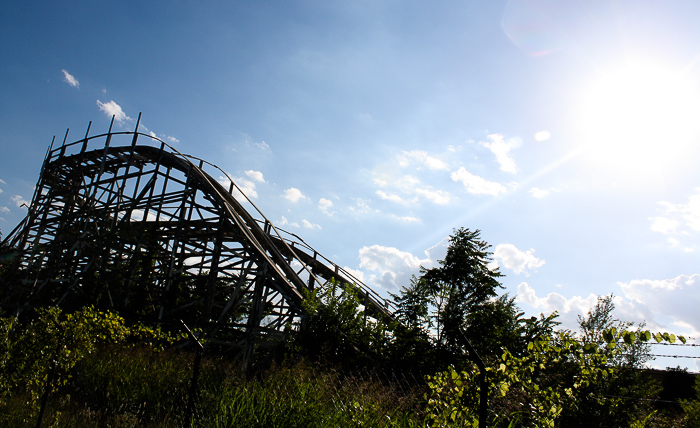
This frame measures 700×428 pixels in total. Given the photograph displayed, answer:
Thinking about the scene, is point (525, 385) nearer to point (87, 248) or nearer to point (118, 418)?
point (118, 418)

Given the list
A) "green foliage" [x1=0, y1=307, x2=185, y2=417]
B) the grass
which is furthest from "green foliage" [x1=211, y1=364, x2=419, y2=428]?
"green foliage" [x1=0, y1=307, x2=185, y2=417]

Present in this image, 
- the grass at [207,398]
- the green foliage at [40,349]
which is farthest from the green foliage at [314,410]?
the green foliage at [40,349]

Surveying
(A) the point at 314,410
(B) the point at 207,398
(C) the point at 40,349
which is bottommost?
(B) the point at 207,398

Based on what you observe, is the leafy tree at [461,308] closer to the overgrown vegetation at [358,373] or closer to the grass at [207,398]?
the overgrown vegetation at [358,373]

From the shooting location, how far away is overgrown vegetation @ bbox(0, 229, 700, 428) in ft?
15.2

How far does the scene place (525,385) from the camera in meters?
4.38

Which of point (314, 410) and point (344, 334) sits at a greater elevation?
point (344, 334)

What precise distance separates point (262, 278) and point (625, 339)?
11.5 meters

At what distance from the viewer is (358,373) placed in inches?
339

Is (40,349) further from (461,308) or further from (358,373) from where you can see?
(461,308)

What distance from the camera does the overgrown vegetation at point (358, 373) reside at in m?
4.62

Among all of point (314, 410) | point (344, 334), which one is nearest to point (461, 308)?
point (344, 334)

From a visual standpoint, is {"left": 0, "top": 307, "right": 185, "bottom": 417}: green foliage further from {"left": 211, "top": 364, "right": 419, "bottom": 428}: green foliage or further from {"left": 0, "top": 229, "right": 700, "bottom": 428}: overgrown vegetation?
{"left": 211, "top": 364, "right": 419, "bottom": 428}: green foliage

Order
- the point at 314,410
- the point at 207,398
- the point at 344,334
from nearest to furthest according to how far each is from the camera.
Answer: the point at 314,410 → the point at 207,398 → the point at 344,334
